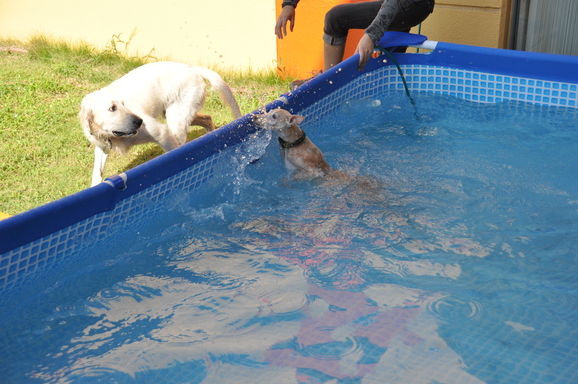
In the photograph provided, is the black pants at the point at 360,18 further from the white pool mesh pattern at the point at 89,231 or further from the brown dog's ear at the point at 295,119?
the white pool mesh pattern at the point at 89,231

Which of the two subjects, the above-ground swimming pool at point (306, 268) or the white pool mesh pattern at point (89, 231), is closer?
the above-ground swimming pool at point (306, 268)

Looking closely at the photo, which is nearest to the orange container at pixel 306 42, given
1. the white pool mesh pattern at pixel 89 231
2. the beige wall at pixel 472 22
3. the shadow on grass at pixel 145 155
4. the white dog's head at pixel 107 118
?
the beige wall at pixel 472 22

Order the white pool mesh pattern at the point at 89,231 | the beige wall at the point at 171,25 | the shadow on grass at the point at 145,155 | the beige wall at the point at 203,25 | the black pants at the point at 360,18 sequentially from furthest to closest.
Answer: the beige wall at the point at 171,25 < the beige wall at the point at 203,25 < the black pants at the point at 360,18 < the shadow on grass at the point at 145,155 < the white pool mesh pattern at the point at 89,231

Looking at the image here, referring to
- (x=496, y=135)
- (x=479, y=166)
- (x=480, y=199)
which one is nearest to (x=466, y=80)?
(x=496, y=135)

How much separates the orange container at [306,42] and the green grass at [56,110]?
237mm

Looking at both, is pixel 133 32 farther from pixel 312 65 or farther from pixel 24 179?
pixel 24 179

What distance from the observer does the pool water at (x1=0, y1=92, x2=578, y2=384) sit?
9.07 feet

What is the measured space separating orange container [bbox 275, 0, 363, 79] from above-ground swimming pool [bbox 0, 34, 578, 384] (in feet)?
6.45

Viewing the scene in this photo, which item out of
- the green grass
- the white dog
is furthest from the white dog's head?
the green grass

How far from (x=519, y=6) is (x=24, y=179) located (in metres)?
5.44

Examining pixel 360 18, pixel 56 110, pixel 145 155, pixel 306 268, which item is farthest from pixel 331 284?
pixel 56 110

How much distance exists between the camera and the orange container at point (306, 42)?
255 inches

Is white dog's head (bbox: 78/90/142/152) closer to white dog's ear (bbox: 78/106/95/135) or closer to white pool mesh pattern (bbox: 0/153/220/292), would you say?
white dog's ear (bbox: 78/106/95/135)

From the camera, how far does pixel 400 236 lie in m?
3.68
